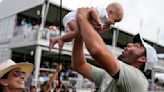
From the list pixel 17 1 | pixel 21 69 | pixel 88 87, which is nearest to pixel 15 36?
pixel 17 1

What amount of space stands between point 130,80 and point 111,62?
0.26 m

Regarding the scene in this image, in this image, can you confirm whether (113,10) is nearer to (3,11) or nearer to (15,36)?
(15,36)

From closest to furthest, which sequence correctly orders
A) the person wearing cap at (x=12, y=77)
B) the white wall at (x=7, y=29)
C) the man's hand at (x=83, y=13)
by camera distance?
the man's hand at (x=83, y=13) → the person wearing cap at (x=12, y=77) → the white wall at (x=7, y=29)

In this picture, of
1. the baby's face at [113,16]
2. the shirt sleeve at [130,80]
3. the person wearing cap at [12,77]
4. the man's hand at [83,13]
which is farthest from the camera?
the person wearing cap at [12,77]

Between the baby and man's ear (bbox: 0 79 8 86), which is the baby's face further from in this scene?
man's ear (bbox: 0 79 8 86)

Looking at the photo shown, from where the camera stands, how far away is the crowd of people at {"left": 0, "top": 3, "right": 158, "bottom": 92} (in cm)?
238

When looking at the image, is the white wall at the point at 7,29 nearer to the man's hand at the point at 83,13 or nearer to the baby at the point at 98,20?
the baby at the point at 98,20

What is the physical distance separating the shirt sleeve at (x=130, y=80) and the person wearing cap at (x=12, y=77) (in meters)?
1.08

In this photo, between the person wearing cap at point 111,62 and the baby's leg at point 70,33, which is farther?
the baby's leg at point 70,33

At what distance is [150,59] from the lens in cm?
294

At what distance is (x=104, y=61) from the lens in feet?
7.97

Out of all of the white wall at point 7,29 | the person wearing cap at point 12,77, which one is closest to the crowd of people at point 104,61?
the person wearing cap at point 12,77

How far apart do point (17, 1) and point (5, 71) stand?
2420 cm

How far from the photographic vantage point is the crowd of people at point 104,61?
2.38 m
